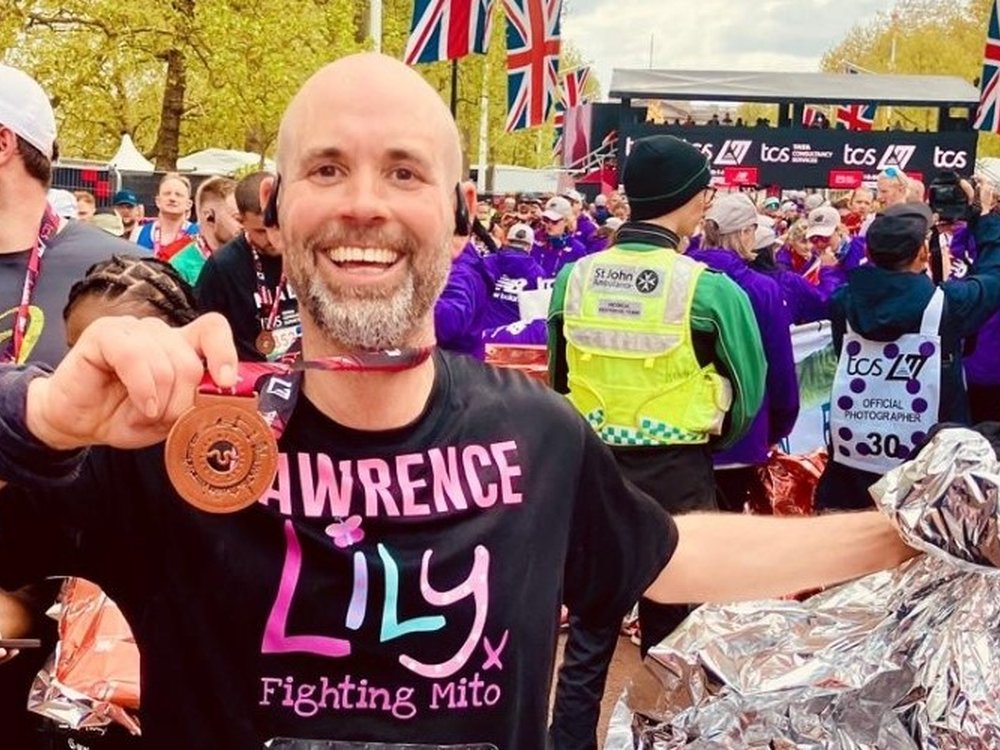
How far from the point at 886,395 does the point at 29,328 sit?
311cm

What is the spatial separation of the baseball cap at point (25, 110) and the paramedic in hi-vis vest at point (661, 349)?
179 cm

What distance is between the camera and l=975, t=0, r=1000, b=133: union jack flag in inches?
447

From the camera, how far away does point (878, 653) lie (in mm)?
A: 2039

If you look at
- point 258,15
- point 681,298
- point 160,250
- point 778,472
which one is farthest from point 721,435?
point 258,15

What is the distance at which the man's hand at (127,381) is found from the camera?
48.9 inches

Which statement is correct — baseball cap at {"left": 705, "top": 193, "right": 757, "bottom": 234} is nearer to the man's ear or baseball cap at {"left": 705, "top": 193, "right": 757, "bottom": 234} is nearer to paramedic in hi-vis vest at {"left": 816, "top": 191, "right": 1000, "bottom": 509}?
paramedic in hi-vis vest at {"left": 816, "top": 191, "right": 1000, "bottom": 509}

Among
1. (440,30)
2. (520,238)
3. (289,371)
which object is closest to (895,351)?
(289,371)

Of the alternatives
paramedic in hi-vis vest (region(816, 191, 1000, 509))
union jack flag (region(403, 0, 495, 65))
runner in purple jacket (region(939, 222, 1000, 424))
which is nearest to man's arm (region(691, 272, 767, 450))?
paramedic in hi-vis vest (region(816, 191, 1000, 509))

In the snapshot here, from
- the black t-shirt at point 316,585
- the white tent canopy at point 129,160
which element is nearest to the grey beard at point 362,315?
the black t-shirt at point 316,585

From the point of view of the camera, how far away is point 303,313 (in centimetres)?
163

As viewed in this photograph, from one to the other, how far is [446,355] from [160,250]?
7.10 m

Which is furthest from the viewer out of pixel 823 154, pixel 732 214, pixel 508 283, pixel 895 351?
pixel 823 154

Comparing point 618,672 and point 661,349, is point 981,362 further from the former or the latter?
point 661,349

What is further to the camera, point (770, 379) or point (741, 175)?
point (741, 175)
